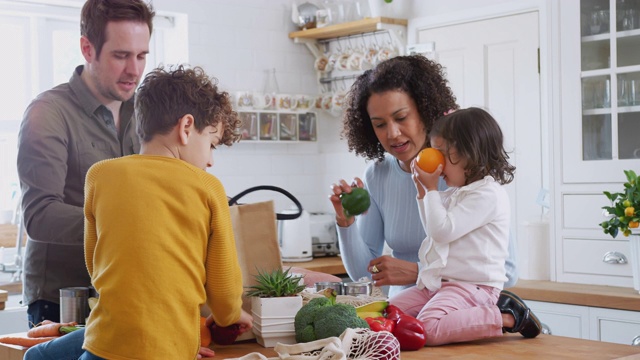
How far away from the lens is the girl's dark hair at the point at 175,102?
1.99 metres

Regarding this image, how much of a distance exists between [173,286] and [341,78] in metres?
4.11

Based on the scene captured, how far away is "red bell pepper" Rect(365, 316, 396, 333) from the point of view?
1961 mm

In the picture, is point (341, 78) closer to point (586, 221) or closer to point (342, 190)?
point (586, 221)

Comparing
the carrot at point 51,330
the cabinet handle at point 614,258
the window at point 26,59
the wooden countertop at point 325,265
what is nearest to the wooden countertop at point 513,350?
the carrot at point 51,330

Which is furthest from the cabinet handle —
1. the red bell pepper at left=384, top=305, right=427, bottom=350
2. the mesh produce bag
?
the mesh produce bag

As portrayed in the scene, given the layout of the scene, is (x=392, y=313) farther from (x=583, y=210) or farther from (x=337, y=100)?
(x=337, y=100)

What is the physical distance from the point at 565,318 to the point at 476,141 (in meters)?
A: 2.14

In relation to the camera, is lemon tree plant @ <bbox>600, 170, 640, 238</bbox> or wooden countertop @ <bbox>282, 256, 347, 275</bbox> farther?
wooden countertop @ <bbox>282, 256, 347, 275</bbox>

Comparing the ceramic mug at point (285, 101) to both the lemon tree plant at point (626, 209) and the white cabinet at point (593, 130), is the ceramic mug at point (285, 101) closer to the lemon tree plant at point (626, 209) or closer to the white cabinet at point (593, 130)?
the white cabinet at point (593, 130)

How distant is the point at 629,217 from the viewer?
3.88 metres

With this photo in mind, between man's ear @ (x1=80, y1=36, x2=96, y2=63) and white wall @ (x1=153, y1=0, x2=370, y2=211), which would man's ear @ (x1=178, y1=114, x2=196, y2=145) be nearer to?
A: man's ear @ (x1=80, y1=36, x2=96, y2=63)

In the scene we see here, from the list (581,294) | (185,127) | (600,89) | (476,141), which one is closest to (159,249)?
(185,127)

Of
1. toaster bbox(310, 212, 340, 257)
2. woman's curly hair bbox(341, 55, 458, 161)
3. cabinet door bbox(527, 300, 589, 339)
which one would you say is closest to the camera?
woman's curly hair bbox(341, 55, 458, 161)

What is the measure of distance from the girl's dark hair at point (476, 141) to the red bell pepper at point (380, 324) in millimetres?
516
